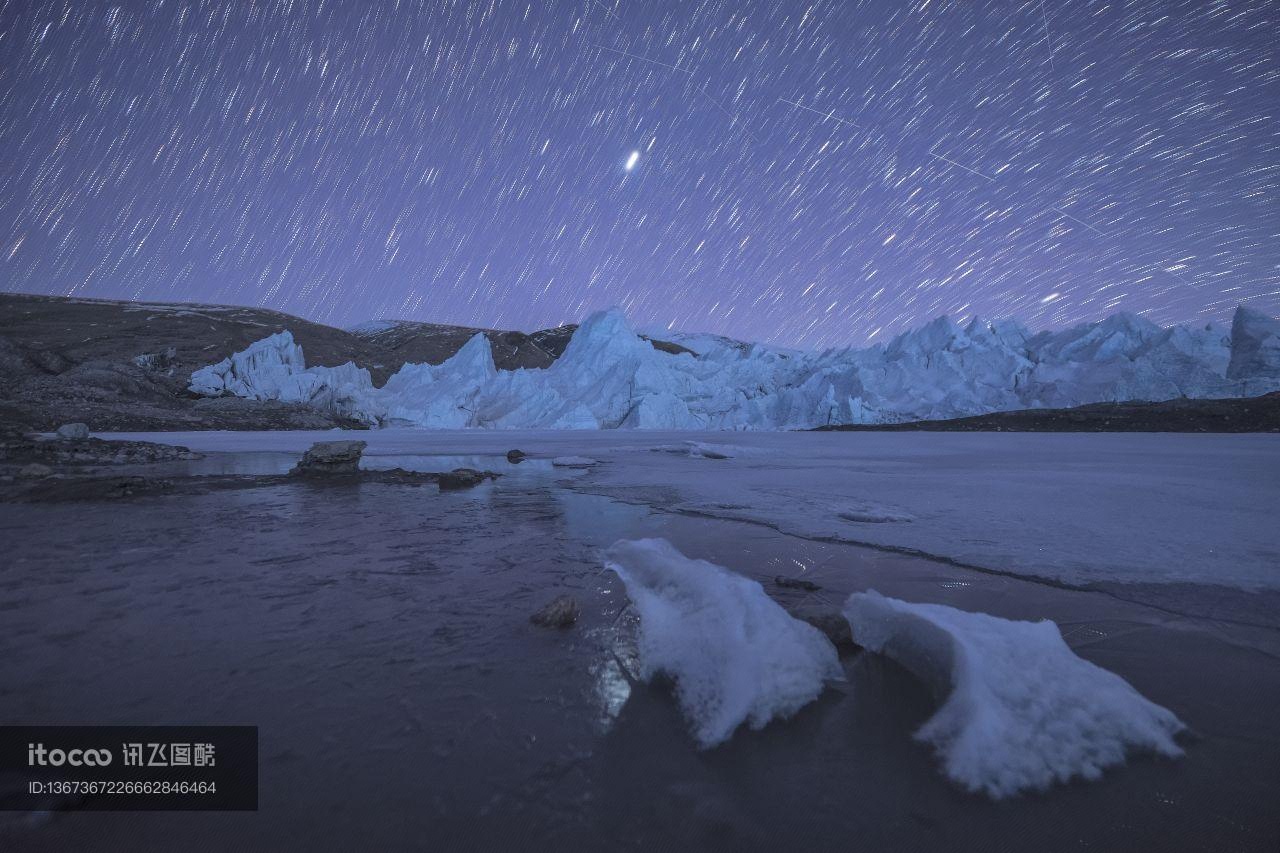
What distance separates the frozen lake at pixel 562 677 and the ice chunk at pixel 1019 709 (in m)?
0.09

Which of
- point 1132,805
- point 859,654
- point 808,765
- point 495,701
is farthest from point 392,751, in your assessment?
point 1132,805

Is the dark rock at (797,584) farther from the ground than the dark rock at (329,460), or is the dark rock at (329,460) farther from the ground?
the dark rock at (329,460)

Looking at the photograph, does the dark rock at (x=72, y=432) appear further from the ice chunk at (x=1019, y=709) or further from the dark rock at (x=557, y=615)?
the ice chunk at (x=1019, y=709)

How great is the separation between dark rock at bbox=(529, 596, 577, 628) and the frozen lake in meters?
0.09

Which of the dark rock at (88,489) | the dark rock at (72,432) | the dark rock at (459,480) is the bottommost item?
the dark rock at (459,480)

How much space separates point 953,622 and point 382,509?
7.32m

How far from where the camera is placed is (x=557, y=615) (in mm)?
3336

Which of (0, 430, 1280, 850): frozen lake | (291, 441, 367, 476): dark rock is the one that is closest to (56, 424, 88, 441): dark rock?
(291, 441, 367, 476): dark rock

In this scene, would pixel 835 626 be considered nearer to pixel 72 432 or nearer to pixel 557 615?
pixel 557 615

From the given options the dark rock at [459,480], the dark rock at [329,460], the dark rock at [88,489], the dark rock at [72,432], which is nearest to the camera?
the dark rock at [88,489]

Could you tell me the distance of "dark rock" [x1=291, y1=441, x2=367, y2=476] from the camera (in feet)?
40.2

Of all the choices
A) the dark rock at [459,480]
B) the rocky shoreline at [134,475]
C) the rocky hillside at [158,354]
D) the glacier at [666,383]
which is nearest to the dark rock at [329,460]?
the rocky shoreline at [134,475]

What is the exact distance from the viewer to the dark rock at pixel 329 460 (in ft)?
40.2

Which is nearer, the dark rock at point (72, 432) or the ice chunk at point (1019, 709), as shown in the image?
the ice chunk at point (1019, 709)
